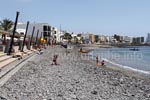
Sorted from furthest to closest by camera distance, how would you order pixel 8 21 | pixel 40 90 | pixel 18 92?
pixel 8 21 < pixel 40 90 < pixel 18 92

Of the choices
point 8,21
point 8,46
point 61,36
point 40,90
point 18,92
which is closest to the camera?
point 18,92

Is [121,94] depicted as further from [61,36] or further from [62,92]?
[61,36]

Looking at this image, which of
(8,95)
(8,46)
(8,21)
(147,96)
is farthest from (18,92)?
(8,21)

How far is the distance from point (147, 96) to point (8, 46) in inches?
849

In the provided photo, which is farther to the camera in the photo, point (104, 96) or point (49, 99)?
point (104, 96)

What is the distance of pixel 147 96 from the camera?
11977 mm

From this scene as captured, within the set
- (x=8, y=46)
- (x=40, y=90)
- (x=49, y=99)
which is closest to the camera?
(x=49, y=99)

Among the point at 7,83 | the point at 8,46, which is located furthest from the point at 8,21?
the point at 7,83

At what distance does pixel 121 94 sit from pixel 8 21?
8973 centimetres

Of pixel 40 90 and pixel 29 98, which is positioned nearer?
pixel 29 98

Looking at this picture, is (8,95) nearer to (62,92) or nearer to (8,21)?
(62,92)

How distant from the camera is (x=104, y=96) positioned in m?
11.1

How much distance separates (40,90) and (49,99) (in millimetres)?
1701

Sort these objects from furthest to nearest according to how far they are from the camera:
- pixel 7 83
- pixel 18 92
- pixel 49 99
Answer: pixel 7 83, pixel 18 92, pixel 49 99
